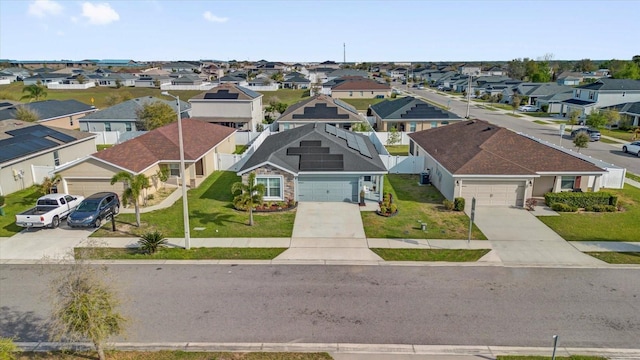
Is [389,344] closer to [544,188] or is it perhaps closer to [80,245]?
[80,245]

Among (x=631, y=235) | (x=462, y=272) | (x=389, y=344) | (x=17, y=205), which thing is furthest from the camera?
(x=17, y=205)

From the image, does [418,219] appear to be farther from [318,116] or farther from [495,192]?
→ [318,116]

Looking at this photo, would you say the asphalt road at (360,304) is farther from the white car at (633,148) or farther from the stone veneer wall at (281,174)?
the white car at (633,148)

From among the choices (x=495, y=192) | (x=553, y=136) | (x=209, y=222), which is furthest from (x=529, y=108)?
(x=209, y=222)

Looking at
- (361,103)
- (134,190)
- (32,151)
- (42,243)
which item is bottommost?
(42,243)

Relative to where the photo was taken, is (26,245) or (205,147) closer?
(26,245)

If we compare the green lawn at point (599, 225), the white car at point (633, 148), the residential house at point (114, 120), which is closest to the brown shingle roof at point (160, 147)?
the residential house at point (114, 120)

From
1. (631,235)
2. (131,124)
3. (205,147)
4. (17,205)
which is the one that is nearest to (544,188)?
(631,235)

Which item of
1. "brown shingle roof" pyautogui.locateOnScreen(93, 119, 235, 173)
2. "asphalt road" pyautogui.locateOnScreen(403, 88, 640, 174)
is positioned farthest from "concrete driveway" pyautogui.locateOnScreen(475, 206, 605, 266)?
"brown shingle roof" pyautogui.locateOnScreen(93, 119, 235, 173)
